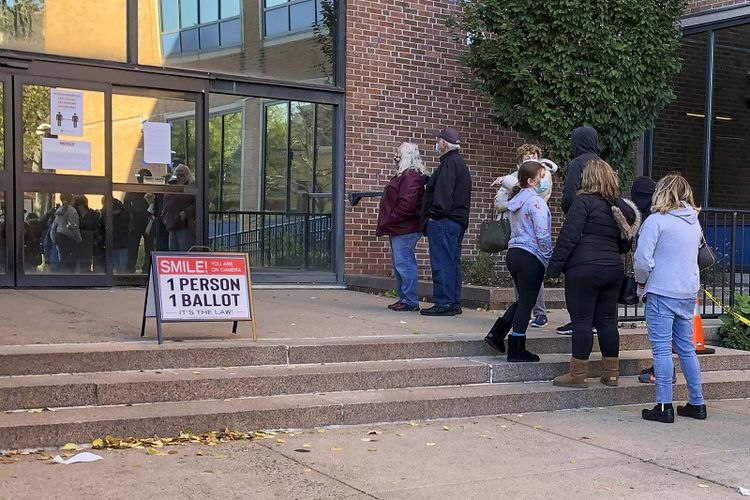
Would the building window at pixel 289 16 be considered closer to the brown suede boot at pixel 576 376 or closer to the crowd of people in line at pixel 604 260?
the crowd of people in line at pixel 604 260

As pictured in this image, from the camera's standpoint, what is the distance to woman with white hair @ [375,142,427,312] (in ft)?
29.9

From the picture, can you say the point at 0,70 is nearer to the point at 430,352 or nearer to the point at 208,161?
the point at 208,161

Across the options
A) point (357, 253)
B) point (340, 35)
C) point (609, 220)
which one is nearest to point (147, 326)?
point (609, 220)

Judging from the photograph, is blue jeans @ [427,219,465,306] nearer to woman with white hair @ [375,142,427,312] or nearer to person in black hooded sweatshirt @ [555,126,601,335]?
woman with white hair @ [375,142,427,312]

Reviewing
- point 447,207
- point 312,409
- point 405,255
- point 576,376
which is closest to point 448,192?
point 447,207

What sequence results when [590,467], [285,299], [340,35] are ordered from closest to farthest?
[590,467]
[285,299]
[340,35]

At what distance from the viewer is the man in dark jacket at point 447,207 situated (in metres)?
8.73

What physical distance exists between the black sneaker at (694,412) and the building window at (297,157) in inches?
Answer: 245

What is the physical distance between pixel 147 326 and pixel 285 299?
118 inches

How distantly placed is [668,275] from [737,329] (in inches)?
127

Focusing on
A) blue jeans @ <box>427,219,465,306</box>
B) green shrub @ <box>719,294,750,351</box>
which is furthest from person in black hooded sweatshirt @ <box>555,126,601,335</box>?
green shrub @ <box>719,294,750,351</box>

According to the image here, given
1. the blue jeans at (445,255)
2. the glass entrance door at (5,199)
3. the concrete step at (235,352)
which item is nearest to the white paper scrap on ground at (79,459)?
the concrete step at (235,352)

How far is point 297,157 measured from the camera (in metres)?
12.0

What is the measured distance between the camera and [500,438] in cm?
609
